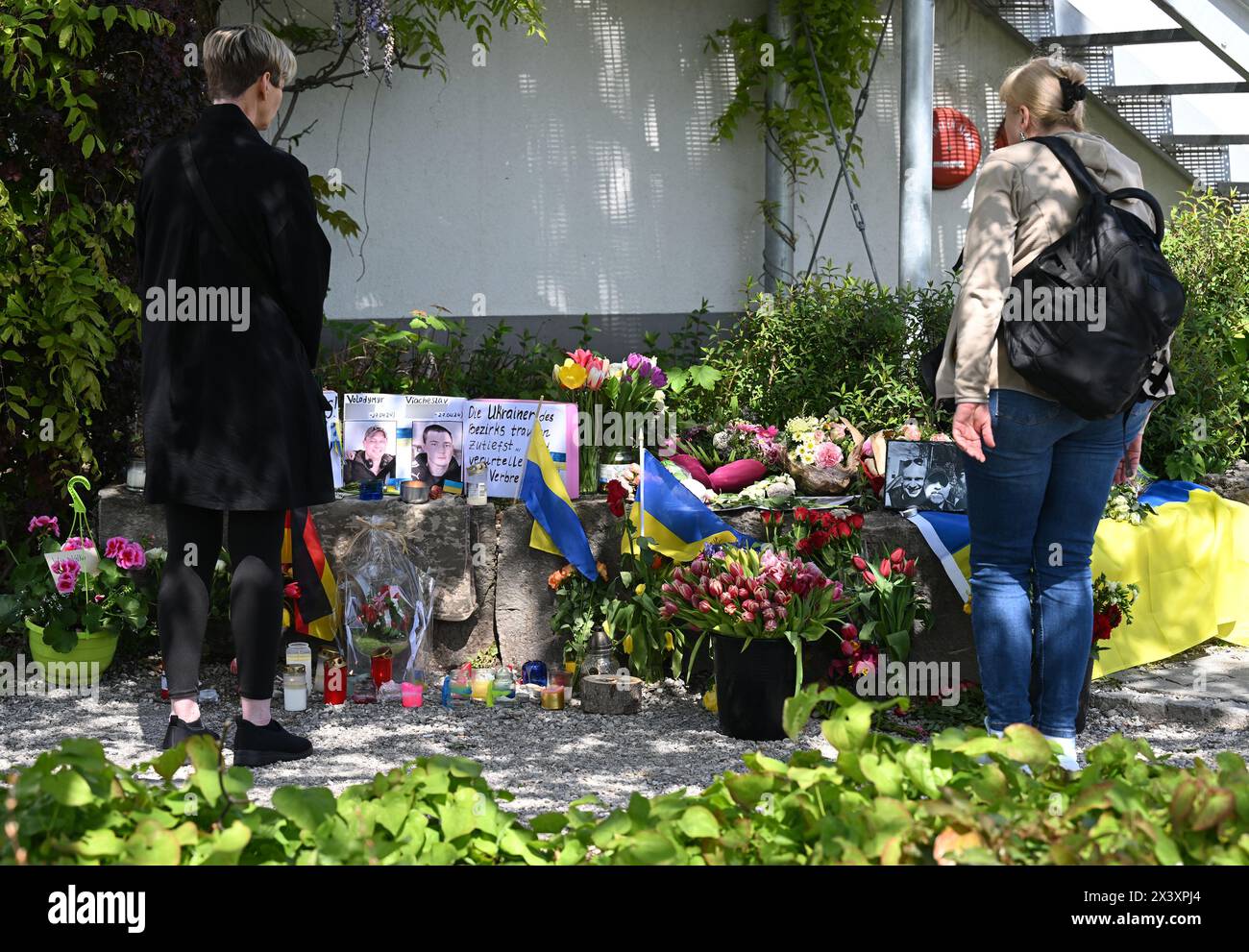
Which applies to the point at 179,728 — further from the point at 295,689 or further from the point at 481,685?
the point at 481,685

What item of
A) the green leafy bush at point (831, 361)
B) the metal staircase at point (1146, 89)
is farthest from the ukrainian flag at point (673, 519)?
the metal staircase at point (1146, 89)

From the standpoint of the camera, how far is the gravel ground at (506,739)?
399 centimetres

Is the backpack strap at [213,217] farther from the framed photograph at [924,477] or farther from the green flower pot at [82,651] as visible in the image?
the framed photograph at [924,477]

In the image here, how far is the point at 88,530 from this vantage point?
5203mm

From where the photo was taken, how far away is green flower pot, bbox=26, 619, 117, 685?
4906 millimetres

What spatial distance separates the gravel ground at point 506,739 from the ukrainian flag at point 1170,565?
50 centimetres

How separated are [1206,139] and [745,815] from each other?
23.2 ft

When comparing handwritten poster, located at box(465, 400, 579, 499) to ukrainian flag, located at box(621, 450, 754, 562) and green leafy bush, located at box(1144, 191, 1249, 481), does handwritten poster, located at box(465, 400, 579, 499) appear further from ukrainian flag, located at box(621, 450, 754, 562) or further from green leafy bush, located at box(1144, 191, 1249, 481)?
green leafy bush, located at box(1144, 191, 1249, 481)

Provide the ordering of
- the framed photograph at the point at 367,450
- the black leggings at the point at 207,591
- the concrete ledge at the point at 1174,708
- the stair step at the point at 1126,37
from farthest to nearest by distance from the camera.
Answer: the stair step at the point at 1126,37 < the framed photograph at the point at 367,450 < the concrete ledge at the point at 1174,708 < the black leggings at the point at 207,591

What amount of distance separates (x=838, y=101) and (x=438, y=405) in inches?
147

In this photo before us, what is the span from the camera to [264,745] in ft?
13.2

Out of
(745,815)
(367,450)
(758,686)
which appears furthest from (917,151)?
(745,815)
